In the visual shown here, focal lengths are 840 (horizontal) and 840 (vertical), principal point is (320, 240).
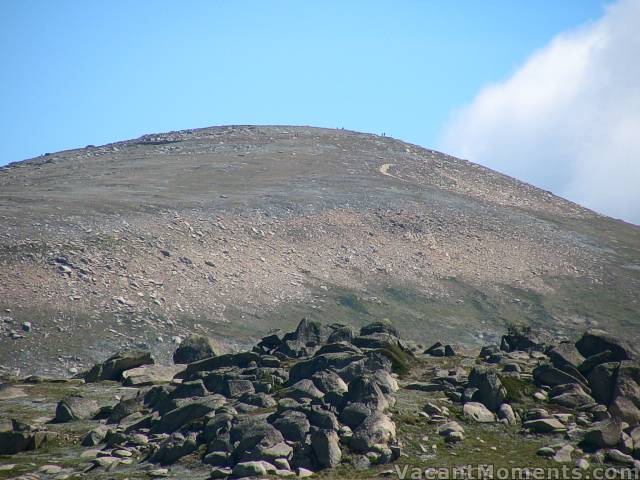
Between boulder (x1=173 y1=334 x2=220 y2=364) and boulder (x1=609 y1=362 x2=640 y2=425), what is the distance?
49.7 feet

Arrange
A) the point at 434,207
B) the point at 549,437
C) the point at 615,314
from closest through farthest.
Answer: the point at 549,437
the point at 615,314
the point at 434,207

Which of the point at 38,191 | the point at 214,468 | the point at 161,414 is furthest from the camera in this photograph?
the point at 38,191

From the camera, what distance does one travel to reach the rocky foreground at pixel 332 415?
2066 centimetres

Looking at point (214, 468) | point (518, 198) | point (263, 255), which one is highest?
point (518, 198)

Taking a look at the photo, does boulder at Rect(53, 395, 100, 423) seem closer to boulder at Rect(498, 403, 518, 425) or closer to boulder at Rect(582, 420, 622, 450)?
boulder at Rect(498, 403, 518, 425)

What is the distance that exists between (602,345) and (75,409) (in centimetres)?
1791

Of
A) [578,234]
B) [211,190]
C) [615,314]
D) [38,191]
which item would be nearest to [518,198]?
[578,234]

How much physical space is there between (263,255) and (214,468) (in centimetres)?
3627

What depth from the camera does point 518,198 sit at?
8381 cm

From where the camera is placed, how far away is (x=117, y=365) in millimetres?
31594

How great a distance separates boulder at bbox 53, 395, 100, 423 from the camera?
84.4ft

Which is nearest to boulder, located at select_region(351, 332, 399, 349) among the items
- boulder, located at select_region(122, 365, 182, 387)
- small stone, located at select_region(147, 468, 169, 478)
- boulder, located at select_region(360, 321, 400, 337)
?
boulder, located at select_region(360, 321, 400, 337)

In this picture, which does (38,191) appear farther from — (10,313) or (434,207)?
(434,207)

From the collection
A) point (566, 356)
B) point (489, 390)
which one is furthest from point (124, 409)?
point (566, 356)
